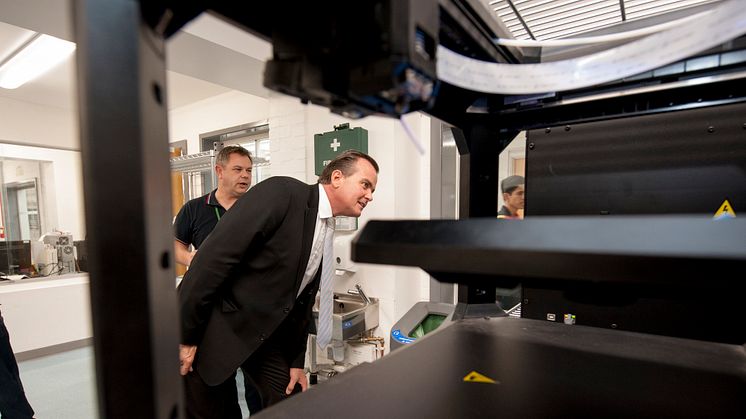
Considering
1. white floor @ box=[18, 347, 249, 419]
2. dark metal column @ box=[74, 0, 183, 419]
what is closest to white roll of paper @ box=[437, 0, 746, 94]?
dark metal column @ box=[74, 0, 183, 419]

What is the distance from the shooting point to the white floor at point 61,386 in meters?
2.11

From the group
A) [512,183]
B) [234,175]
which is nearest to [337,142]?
[234,175]

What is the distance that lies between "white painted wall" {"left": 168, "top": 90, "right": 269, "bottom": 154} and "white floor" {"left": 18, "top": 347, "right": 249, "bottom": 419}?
77.1 inches

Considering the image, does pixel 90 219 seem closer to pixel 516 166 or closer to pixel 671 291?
pixel 671 291

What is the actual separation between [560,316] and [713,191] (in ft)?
1.03

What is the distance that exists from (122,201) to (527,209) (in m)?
0.67

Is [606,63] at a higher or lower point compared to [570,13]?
lower

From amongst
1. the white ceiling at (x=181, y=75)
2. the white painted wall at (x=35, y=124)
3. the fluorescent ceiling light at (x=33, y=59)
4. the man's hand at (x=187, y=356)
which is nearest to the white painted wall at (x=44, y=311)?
the white painted wall at (x=35, y=124)

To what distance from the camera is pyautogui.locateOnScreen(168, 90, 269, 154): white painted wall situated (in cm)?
325

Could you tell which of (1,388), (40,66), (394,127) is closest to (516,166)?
(394,127)

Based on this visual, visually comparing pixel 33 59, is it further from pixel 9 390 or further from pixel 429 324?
pixel 429 324

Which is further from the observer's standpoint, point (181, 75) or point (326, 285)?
point (181, 75)

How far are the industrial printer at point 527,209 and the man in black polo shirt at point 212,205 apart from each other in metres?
1.62

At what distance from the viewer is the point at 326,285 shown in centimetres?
131
